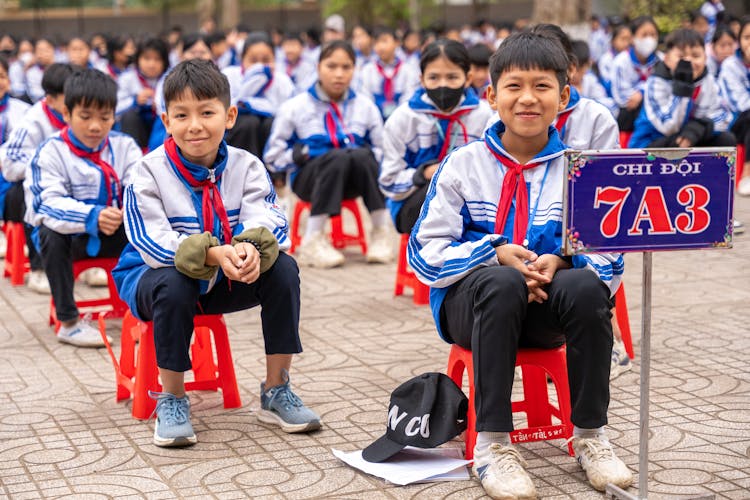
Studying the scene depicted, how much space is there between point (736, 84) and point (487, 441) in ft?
24.0

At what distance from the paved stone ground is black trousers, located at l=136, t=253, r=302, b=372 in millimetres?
325

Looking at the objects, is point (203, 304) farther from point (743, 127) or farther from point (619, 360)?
point (743, 127)

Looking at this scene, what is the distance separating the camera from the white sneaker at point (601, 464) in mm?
3199

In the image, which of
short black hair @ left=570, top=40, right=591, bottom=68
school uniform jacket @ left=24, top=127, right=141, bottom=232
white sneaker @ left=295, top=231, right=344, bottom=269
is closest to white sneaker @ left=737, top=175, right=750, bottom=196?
short black hair @ left=570, top=40, right=591, bottom=68

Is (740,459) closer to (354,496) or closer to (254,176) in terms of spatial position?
(354,496)

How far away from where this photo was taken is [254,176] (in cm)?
402

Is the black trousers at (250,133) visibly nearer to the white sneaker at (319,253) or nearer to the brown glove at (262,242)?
the white sneaker at (319,253)

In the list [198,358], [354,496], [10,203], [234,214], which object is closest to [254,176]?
[234,214]

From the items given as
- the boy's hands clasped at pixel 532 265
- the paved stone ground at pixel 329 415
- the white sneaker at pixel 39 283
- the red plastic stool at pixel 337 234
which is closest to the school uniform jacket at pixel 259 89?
the red plastic stool at pixel 337 234

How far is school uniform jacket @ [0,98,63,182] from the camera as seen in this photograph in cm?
622

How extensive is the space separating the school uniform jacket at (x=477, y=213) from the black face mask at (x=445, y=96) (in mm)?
2225

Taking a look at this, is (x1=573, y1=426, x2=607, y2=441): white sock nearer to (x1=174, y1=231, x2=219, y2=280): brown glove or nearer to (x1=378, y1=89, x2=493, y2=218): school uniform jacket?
(x1=174, y1=231, x2=219, y2=280): brown glove

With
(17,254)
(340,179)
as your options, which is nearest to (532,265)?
(340,179)

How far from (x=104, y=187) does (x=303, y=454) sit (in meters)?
2.36
